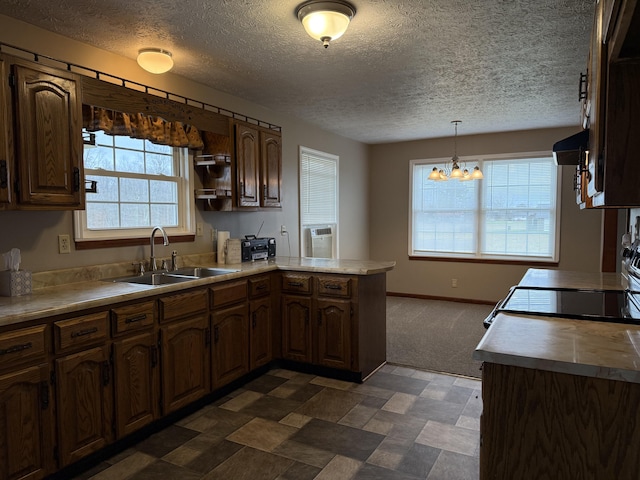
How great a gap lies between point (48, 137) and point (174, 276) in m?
1.25

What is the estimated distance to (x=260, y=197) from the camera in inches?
156

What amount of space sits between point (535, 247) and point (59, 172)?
574cm

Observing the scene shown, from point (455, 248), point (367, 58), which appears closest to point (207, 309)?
point (367, 58)

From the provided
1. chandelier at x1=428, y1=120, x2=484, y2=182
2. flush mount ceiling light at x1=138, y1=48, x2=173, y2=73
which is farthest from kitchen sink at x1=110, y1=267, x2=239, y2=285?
chandelier at x1=428, y1=120, x2=484, y2=182

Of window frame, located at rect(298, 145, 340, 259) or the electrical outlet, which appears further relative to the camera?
window frame, located at rect(298, 145, 340, 259)

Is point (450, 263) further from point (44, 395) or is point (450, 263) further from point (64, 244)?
point (44, 395)

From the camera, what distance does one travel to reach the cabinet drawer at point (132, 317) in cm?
234

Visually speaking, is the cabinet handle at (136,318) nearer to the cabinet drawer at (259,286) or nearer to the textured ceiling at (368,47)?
the cabinet drawer at (259,286)

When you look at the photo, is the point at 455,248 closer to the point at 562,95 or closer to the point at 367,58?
the point at 562,95

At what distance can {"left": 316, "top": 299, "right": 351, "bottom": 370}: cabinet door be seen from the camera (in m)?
3.40

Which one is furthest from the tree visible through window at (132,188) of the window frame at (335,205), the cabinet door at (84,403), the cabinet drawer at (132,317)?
the window frame at (335,205)

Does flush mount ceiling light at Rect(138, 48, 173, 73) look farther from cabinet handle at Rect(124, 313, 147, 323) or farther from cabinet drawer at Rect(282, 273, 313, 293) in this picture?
cabinet drawer at Rect(282, 273, 313, 293)

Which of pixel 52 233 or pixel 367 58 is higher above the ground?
pixel 367 58

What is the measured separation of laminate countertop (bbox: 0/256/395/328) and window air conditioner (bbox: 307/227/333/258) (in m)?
1.68
